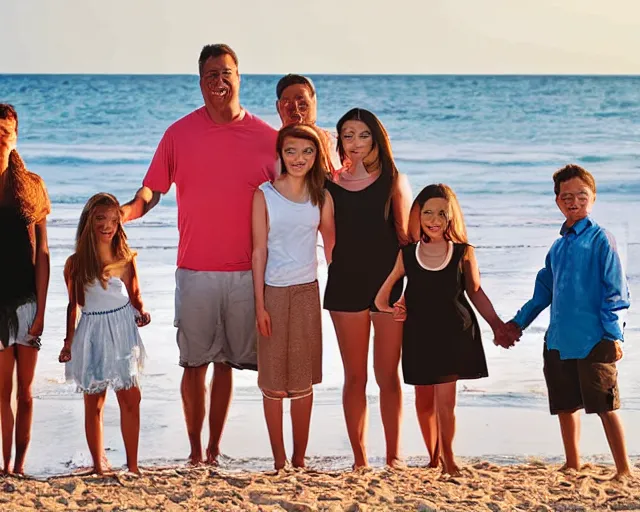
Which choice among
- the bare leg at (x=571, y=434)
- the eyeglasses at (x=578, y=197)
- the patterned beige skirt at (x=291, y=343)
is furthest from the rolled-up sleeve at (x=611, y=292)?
the patterned beige skirt at (x=291, y=343)

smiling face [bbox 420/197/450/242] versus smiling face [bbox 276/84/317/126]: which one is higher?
smiling face [bbox 276/84/317/126]

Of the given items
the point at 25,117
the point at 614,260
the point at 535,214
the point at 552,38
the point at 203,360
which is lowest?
the point at 203,360

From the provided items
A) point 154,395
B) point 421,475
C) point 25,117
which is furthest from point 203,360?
point 25,117

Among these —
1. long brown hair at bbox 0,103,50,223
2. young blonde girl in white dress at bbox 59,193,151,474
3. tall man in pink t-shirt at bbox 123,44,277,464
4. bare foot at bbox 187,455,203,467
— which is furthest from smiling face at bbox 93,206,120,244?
bare foot at bbox 187,455,203,467

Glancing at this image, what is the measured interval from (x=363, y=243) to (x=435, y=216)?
346mm

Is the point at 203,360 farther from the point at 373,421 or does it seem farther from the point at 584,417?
the point at 584,417

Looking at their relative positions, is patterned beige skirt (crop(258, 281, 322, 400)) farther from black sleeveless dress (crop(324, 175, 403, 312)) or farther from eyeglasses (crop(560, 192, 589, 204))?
eyeglasses (crop(560, 192, 589, 204))

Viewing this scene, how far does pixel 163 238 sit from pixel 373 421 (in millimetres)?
6672

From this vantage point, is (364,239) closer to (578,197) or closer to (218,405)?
(578,197)

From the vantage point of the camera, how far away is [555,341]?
482 cm

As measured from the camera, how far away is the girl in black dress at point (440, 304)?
4.79 m

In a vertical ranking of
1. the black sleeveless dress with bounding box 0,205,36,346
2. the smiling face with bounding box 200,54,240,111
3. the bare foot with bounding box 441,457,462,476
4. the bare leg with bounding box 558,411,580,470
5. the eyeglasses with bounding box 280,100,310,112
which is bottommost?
the bare foot with bounding box 441,457,462,476

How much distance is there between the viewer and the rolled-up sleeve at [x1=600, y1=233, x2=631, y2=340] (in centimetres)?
464

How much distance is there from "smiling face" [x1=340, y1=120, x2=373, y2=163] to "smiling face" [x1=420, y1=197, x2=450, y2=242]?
0.38 metres
